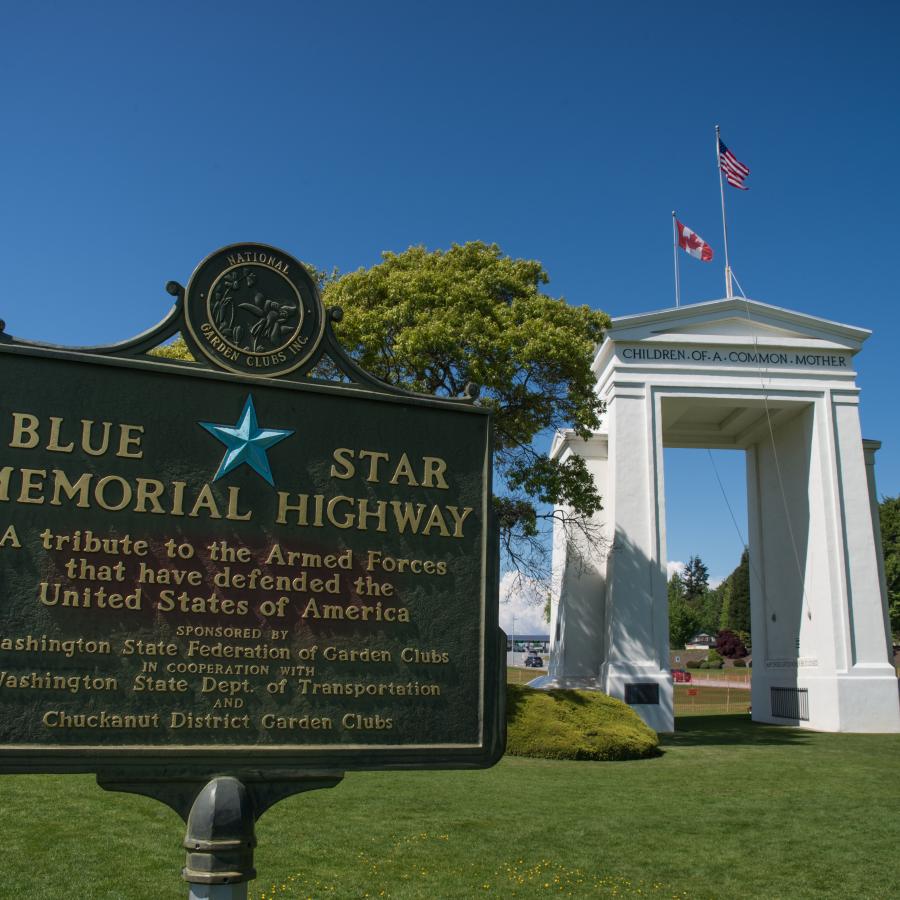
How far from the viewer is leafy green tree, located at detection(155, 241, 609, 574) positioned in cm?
1920

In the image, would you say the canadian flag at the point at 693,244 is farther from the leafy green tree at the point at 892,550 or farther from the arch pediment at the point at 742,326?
the leafy green tree at the point at 892,550

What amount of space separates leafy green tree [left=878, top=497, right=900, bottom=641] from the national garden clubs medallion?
53381mm

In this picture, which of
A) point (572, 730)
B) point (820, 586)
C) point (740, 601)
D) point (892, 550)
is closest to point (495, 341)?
point (572, 730)

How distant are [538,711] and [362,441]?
14.4m

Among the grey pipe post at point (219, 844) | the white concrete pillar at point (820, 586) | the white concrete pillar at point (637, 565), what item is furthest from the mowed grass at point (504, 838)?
the white concrete pillar at point (820, 586)

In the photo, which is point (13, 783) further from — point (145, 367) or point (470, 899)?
point (145, 367)

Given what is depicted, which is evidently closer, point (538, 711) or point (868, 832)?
point (868, 832)

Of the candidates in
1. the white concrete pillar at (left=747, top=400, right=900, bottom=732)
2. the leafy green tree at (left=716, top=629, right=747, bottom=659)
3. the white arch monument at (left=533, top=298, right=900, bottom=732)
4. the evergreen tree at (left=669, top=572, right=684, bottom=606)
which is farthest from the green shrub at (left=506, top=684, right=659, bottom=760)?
the evergreen tree at (left=669, top=572, right=684, bottom=606)

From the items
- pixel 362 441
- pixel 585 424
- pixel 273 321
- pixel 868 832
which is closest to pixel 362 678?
pixel 362 441

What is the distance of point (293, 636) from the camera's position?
4.04 m

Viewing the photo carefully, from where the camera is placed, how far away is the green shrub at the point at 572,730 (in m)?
16.6

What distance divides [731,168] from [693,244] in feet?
8.74

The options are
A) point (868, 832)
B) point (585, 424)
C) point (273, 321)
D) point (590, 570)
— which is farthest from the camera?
point (590, 570)

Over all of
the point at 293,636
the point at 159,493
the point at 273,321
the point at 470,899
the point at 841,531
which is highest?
the point at 841,531
